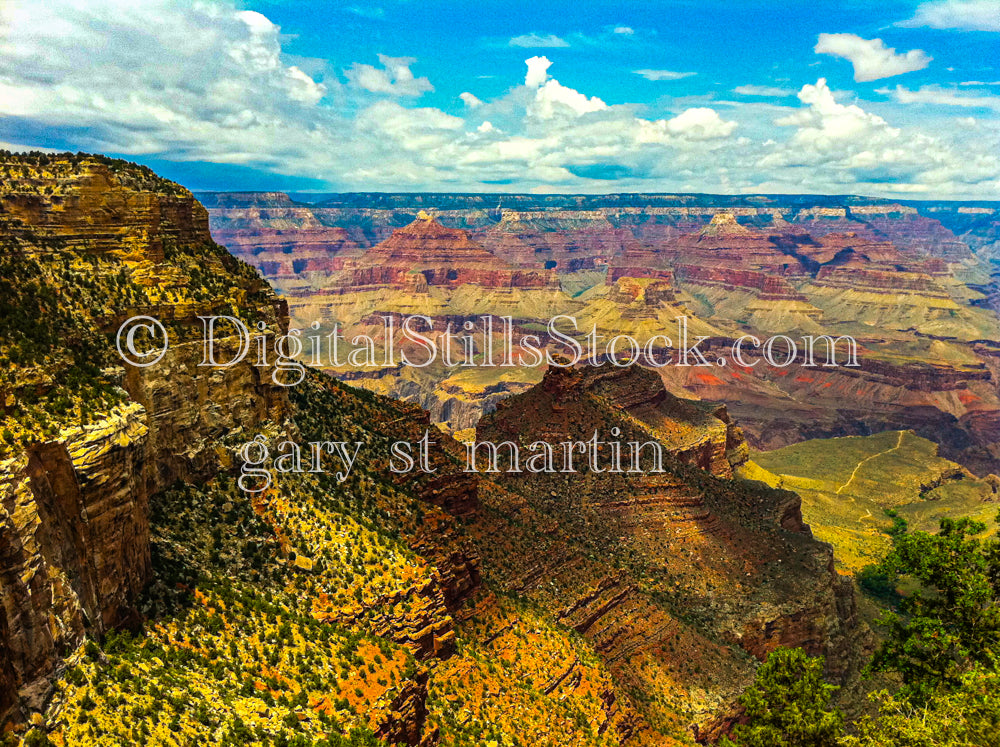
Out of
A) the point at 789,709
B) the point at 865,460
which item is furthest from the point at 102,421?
the point at 865,460

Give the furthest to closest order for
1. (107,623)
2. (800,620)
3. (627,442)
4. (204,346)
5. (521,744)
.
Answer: (627,442) → (800,620) → (521,744) → (204,346) → (107,623)

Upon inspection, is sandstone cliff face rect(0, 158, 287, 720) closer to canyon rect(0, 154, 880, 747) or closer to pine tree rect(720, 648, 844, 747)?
canyon rect(0, 154, 880, 747)

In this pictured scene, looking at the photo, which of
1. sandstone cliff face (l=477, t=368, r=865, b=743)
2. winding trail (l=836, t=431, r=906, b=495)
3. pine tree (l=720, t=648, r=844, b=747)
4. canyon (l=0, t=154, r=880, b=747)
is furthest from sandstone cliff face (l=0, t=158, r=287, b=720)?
winding trail (l=836, t=431, r=906, b=495)

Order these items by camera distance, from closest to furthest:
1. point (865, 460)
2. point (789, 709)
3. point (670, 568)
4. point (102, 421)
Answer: point (102, 421) → point (789, 709) → point (670, 568) → point (865, 460)

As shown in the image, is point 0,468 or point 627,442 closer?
point 0,468

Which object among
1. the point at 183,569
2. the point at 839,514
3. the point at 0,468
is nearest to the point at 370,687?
the point at 183,569

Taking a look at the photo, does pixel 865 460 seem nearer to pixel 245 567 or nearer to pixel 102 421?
pixel 245 567

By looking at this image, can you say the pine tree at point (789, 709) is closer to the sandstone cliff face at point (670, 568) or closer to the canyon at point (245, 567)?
the canyon at point (245, 567)

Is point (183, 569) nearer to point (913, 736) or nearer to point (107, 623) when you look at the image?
point (107, 623)
